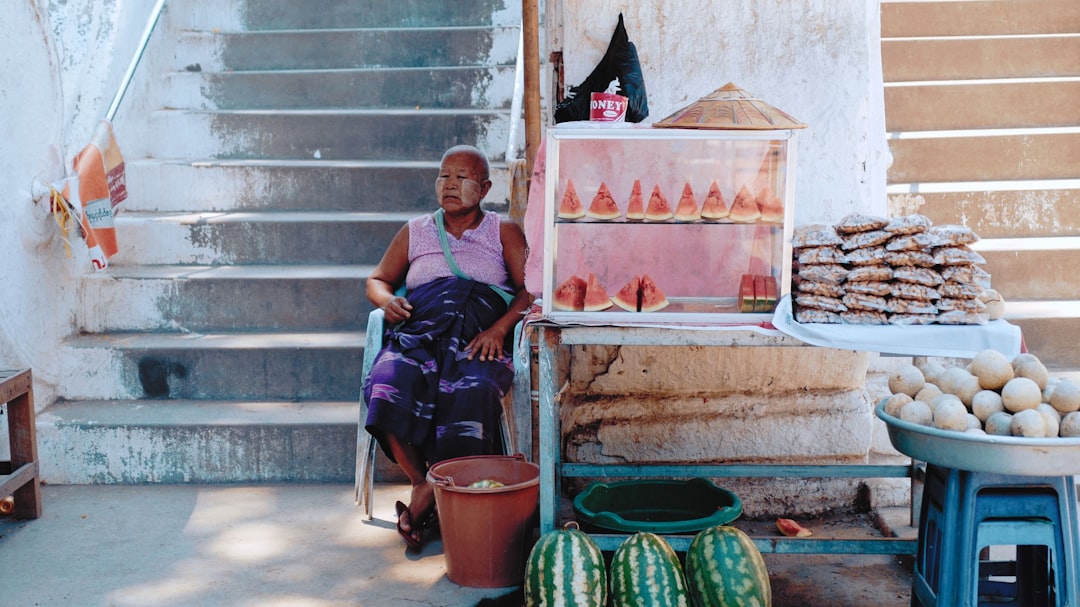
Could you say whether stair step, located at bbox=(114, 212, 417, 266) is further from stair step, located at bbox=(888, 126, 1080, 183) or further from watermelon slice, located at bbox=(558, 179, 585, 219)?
stair step, located at bbox=(888, 126, 1080, 183)

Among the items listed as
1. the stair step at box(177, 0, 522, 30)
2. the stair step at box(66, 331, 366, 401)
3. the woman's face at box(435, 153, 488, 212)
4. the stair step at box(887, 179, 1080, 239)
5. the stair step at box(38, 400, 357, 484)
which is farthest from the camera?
the stair step at box(177, 0, 522, 30)

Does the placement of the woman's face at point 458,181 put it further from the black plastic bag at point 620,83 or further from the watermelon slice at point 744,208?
the watermelon slice at point 744,208

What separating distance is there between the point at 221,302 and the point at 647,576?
10.9 ft

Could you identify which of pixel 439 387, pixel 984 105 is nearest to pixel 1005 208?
pixel 984 105

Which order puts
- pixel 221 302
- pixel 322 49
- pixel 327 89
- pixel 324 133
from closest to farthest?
pixel 221 302 → pixel 324 133 → pixel 327 89 → pixel 322 49

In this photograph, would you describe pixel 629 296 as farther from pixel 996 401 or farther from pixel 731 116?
pixel 996 401

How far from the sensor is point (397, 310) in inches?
171

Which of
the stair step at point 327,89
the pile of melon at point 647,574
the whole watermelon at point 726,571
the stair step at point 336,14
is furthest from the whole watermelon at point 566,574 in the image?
the stair step at point 336,14

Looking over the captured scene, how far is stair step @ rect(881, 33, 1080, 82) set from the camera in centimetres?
650

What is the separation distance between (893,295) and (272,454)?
2983 mm

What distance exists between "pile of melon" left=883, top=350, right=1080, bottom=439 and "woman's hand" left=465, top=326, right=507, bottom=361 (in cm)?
169

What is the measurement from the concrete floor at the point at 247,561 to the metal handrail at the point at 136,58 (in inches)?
90.9

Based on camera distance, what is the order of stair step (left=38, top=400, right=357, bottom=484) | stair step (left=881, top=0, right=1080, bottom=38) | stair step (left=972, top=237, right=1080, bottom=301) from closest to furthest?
stair step (left=38, top=400, right=357, bottom=484) → stair step (left=972, top=237, right=1080, bottom=301) → stair step (left=881, top=0, right=1080, bottom=38)

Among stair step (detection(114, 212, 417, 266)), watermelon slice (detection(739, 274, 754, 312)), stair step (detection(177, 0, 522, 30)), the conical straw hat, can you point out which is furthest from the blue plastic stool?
stair step (detection(177, 0, 522, 30))
